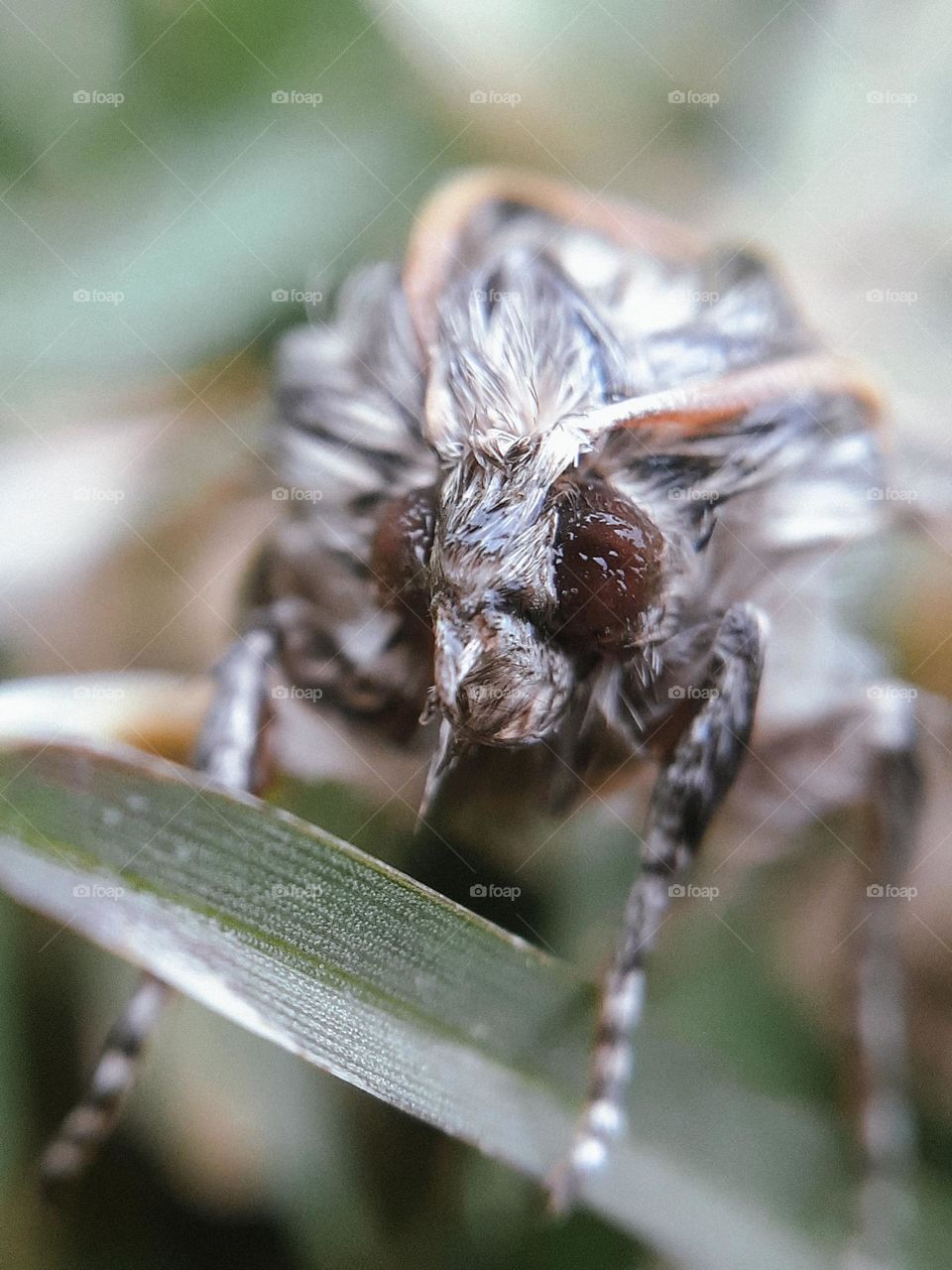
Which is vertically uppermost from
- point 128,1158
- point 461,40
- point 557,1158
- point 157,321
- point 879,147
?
point 879,147

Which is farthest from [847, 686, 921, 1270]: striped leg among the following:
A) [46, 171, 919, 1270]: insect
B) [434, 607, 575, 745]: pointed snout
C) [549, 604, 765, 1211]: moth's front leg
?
[434, 607, 575, 745]: pointed snout

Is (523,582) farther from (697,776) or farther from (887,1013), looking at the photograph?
(887,1013)

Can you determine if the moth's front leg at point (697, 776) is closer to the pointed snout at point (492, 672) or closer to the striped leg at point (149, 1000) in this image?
the pointed snout at point (492, 672)

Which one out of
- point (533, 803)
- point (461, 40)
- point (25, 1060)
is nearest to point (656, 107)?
point (461, 40)

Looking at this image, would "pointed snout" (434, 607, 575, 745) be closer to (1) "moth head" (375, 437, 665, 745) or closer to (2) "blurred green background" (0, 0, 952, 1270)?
(1) "moth head" (375, 437, 665, 745)

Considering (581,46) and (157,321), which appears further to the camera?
(581,46)

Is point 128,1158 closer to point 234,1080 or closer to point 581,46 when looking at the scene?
point 234,1080
